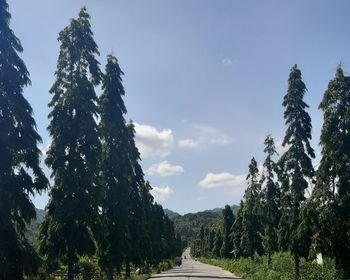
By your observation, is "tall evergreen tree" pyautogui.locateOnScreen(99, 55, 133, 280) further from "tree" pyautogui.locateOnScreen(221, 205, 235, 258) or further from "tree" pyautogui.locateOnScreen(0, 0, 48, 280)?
"tree" pyautogui.locateOnScreen(221, 205, 235, 258)

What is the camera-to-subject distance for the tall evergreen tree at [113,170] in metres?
28.3

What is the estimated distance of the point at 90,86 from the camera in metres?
23.5

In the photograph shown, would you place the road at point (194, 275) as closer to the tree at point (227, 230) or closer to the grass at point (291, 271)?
the grass at point (291, 271)

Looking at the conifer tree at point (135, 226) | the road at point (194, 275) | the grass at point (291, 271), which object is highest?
the conifer tree at point (135, 226)

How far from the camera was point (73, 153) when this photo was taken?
2239 centimetres

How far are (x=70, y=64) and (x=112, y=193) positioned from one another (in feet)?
30.9

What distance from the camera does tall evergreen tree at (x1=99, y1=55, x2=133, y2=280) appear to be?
92.7 feet

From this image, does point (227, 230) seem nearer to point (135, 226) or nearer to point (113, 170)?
point (135, 226)

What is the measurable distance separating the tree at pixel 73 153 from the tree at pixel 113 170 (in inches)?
195

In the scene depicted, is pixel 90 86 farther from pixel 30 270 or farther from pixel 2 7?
pixel 30 270

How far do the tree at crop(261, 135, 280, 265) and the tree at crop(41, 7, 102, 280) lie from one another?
2560 centimetres

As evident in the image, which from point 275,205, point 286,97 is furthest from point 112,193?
point 275,205

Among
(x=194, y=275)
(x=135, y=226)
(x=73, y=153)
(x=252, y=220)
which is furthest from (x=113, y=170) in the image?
(x=252, y=220)

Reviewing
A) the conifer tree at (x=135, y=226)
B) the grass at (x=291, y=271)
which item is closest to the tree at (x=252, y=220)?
the grass at (x=291, y=271)
